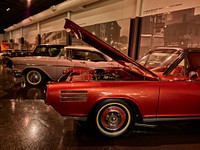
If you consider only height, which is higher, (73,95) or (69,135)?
(73,95)

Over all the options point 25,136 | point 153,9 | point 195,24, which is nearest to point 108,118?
point 25,136

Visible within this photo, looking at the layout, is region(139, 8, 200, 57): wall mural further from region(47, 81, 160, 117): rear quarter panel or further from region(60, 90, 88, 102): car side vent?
region(60, 90, 88, 102): car side vent

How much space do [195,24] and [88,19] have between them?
7.49 m

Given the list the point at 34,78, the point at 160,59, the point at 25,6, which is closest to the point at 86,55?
the point at 34,78

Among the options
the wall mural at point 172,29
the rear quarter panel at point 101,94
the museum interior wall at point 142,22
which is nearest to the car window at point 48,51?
the museum interior wall at point 142,22

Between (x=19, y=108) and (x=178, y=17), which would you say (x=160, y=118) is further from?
(x=178, y=17)

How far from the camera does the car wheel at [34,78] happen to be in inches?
255

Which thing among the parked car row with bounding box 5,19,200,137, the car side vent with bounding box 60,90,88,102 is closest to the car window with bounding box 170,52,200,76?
the parked car row with bounding box 5,19,200,137

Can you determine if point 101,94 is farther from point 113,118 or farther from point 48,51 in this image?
point 48,51

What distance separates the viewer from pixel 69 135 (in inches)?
120

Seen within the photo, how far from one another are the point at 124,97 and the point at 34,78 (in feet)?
15.4

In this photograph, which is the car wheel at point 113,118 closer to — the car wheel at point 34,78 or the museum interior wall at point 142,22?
the car wheel at point 34,78

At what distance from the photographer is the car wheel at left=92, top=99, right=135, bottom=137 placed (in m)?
2.90

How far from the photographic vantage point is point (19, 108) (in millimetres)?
4289
